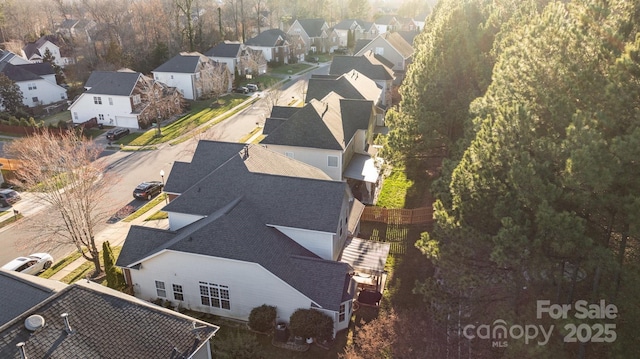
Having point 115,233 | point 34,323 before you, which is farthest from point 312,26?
point 34,323

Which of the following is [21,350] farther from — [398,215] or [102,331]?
[398,215]

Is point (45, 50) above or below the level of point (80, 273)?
above

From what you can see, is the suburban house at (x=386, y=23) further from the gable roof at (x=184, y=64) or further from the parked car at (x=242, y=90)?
the gable roof at (x=184, y=64)

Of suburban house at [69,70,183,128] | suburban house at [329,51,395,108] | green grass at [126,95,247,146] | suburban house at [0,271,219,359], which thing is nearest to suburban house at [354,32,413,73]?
suburban house at [329,51,395,108]

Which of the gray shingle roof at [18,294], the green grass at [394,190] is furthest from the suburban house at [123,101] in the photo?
the gray shingle roof at [18,294]

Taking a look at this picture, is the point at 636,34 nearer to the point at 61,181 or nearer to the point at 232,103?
the point at 61,181

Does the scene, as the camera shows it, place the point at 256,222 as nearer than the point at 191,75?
Yes

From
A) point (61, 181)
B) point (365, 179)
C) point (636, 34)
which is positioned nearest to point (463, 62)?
point (365, 179)
